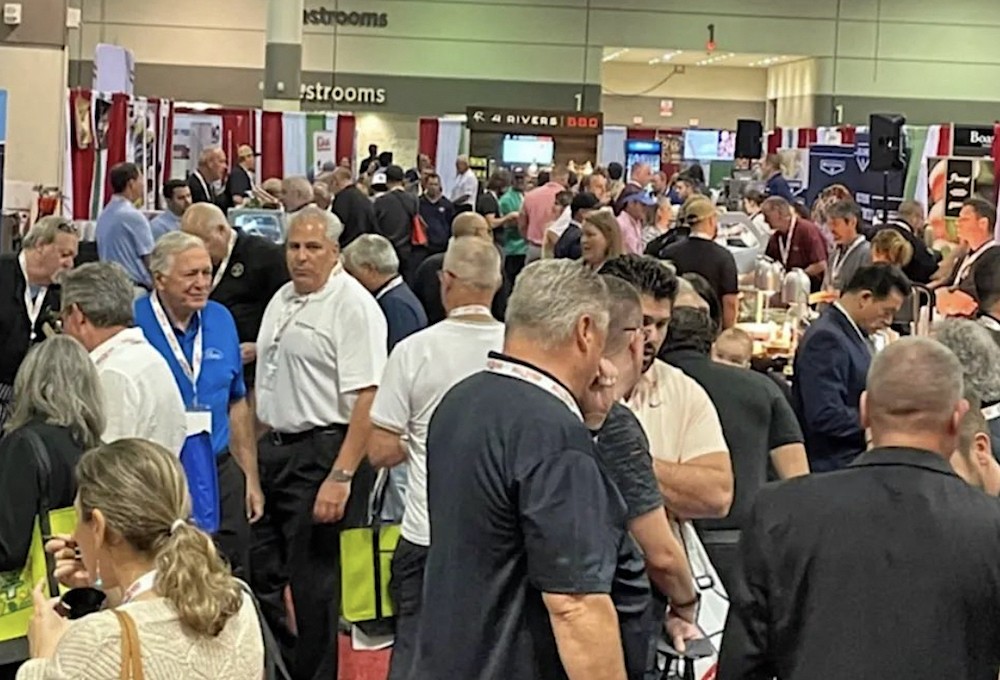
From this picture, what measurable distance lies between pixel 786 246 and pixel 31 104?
211 inches

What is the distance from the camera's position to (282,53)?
2073 cm

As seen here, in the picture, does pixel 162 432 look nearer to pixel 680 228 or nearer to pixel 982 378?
pixel 982 378


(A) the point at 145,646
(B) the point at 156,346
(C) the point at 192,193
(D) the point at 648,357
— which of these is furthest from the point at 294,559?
(C) the point at 192,193

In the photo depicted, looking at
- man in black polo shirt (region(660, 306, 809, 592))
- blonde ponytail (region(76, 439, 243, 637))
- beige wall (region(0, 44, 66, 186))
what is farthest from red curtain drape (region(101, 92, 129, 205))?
blonde ponytail (region(76, 439, 243, 637))

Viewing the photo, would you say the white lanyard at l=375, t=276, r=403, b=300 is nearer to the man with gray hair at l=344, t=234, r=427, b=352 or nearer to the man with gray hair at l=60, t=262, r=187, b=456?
the man with gray hair at l=344, t=234, r=427, b=352

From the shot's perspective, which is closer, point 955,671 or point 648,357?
point 955,671

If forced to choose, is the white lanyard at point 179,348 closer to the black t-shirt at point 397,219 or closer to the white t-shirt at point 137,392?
the white t-shirt at point 137,392

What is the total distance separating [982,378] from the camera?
3.72m

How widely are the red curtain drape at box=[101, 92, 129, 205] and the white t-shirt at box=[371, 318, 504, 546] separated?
26.6 ft

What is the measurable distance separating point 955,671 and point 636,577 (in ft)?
1.77

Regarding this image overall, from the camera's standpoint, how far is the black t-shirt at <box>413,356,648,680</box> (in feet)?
8.03

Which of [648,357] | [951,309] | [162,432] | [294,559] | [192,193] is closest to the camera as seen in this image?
[648,357]

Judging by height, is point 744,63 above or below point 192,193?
above

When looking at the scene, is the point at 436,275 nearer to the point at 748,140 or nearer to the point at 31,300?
the point at 31,300
